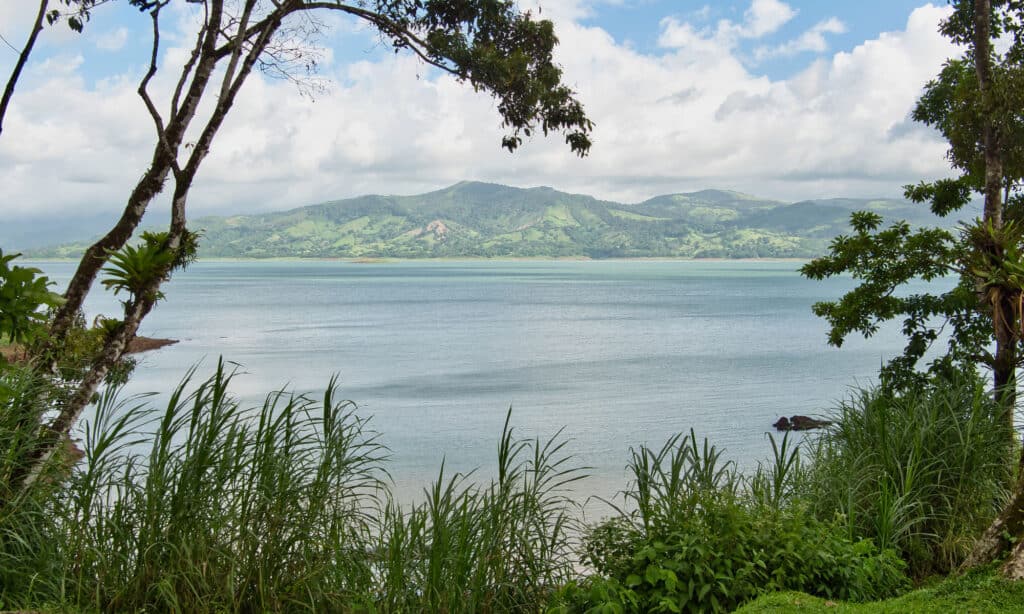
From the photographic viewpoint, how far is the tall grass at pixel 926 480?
549cm

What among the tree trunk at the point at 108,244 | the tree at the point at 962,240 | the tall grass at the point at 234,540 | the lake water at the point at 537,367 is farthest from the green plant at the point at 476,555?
the lake water at the point at 537,367

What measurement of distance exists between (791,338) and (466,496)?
44498mm

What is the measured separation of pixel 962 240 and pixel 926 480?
7.61 feet

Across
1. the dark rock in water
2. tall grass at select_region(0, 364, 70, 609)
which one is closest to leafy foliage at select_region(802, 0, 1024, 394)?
tall grass at select_region(0, 364, 70, 609)

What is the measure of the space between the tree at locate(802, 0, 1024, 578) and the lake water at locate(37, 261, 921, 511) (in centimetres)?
67

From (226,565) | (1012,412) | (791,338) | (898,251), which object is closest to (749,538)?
(226,565)

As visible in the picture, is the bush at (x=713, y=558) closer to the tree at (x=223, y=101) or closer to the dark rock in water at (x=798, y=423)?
the tree at (x=223, y=101)

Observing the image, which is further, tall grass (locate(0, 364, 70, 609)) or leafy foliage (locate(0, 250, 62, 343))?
tall grass (locate(0, 364, 70, 609))

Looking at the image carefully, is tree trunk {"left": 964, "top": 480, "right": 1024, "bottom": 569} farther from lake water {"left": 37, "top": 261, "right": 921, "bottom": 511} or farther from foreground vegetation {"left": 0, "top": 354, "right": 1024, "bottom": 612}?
lake water {"left": 37, "top": 261, "right": 921, "bottom": 511}

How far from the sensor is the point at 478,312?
6481 cm

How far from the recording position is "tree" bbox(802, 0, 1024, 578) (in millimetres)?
6992

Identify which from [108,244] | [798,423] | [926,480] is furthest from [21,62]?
[798,423]

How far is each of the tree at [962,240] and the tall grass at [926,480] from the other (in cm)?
33

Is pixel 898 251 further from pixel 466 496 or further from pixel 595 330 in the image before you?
pixel 595 330
